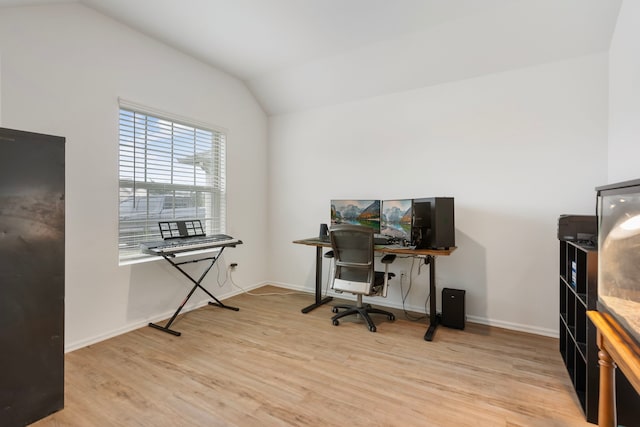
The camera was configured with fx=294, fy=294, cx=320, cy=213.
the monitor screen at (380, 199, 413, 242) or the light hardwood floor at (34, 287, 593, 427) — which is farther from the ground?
the monitor screen at (380, 199, 413, 242)

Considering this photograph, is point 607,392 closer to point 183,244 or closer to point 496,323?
point 496,323

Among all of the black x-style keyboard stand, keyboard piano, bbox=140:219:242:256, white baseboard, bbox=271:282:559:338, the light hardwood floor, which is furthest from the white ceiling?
the light hardwood floor

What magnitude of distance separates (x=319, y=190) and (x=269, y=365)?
2443 millimetres

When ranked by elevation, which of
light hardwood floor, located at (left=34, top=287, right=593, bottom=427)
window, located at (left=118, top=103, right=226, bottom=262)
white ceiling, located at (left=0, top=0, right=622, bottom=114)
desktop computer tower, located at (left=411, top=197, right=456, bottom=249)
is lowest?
light hardwood floor, located at (left=34, top=287, right=593, bottom=427)

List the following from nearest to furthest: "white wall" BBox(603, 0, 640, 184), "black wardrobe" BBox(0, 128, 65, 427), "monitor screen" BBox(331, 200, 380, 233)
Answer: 1. "black wardrobe" BBox(0, 128, 65, 427)
2. "white wall" BBox(603, 0, 640, 184)
3. "monitor screen" BBox(331, 200, 380, 233)

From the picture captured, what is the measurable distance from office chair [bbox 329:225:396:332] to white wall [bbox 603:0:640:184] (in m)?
1.87

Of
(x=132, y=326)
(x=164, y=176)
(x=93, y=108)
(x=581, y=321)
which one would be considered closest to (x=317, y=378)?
(x=581, y=321)

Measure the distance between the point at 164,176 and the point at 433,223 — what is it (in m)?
2.93

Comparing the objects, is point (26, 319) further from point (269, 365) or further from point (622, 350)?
point (622, 350)

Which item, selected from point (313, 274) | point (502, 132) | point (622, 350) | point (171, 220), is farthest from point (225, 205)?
point (622, 350)

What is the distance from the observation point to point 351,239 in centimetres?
288

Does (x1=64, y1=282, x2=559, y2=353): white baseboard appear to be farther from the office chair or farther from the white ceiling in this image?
the white ceiling

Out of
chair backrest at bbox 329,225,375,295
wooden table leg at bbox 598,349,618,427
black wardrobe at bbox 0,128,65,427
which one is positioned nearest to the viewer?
wooden table leg at bbox 598,349,618,427

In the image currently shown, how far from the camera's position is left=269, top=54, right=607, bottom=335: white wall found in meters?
2.70
